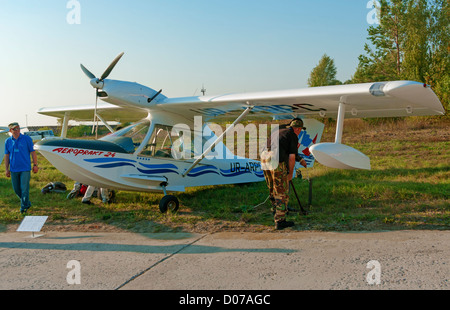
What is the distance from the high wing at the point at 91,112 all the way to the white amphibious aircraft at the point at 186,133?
6.54 ft

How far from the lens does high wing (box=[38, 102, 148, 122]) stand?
33.2ft

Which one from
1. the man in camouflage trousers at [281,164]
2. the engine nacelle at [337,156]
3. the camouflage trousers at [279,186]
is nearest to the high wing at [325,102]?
the engine nacelle at [337,156]

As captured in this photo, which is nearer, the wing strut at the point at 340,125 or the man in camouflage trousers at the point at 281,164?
the man in camouflage trousers at the point at 281,164

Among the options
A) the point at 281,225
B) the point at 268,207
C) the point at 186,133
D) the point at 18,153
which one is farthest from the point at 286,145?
the point at 18,153

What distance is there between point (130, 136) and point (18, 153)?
2267 millimetres

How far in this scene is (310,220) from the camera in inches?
237

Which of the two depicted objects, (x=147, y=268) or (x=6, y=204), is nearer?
(x=147, y=268)

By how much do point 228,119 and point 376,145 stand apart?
10.1m

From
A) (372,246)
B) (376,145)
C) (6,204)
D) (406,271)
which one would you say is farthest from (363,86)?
(376,145)

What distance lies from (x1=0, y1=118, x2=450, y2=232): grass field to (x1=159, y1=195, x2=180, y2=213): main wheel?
143 millimetres

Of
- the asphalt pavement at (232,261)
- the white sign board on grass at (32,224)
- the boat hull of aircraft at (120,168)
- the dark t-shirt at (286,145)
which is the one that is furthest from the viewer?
the boat hull of aircraft at (120,168)

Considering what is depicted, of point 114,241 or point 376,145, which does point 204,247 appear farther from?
point 376,145

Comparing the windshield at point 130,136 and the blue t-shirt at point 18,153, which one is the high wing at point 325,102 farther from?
the blue t-shirt at point 18,153

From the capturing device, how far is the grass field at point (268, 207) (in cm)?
585
